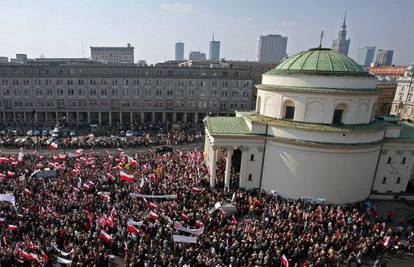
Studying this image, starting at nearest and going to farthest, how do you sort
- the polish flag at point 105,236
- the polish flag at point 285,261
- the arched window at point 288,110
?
the polish flag at point 285,261 → the polish flag at point 105,236 → the arched window at point 288,110

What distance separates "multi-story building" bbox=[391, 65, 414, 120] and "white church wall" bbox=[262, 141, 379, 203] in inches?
1646

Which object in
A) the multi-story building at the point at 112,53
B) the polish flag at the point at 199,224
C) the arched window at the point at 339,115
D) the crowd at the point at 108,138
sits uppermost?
the multi-story building at the point at 112,53

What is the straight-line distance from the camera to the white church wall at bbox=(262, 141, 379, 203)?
94.9ft

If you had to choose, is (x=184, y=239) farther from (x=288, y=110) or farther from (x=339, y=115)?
(x=339, y=115)

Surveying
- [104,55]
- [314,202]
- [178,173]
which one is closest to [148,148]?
[178,173]

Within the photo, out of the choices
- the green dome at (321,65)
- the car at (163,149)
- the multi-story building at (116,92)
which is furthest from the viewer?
the multi-story building at (116,92)

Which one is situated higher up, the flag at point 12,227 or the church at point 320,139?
the church at point 320,139

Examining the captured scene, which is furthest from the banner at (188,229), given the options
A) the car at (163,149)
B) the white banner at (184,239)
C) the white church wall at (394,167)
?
the car at (163,149)

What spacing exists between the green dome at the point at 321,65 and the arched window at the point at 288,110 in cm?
302

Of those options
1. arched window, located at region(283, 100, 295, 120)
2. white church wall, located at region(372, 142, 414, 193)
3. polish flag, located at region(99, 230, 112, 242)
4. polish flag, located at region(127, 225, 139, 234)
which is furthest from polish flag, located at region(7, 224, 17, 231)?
white church wall, located at region(372, 142, 414, 193)

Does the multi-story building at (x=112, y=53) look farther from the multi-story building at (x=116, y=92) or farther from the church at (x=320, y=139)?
the church at (x=320, y=139)

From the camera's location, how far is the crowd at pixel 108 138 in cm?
4478

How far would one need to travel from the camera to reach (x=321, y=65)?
101 ft

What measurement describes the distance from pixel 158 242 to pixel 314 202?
15059 millimetres
